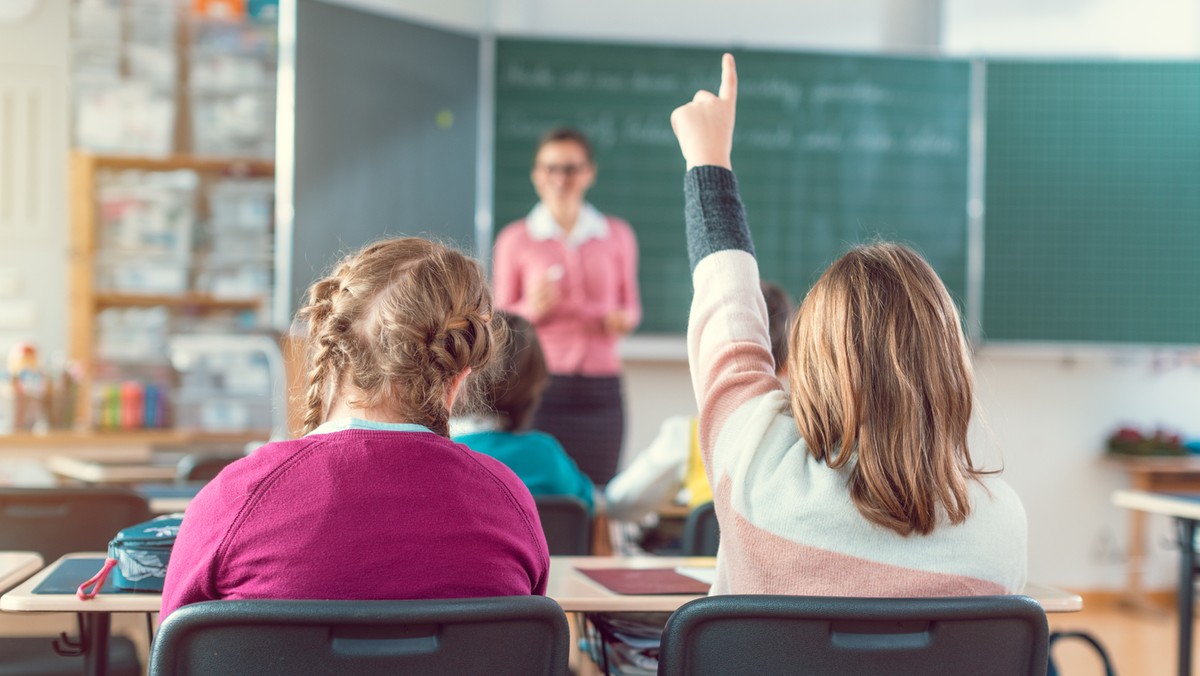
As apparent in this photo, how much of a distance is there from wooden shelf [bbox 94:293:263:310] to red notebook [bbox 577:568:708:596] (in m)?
3.62

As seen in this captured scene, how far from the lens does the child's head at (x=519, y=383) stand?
2439mm

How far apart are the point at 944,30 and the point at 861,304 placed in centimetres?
426

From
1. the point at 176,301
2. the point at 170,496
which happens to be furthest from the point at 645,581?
the point at 176,301

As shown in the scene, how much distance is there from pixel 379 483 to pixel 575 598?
1.66 ft

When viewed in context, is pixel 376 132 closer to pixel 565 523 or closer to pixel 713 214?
pixel 565 523

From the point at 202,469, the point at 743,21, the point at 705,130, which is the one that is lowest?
the point at 202,469

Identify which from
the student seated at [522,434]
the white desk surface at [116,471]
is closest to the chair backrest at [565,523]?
the student seated at [522,434]

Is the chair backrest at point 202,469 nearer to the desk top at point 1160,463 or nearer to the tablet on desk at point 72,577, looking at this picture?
the tablet on desk at point 72,577

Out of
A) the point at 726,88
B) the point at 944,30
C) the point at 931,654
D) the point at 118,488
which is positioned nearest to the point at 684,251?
the point at 944,30

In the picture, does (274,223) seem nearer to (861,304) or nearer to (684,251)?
(684,251)

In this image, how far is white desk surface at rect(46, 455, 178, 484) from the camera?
134 inches

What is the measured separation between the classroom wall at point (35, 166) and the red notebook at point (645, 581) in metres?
4.69

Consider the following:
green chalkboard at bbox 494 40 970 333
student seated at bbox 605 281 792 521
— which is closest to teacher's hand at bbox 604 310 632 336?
green chalkboard at bbox 494 40 970 333

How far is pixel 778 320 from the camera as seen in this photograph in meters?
2.49
